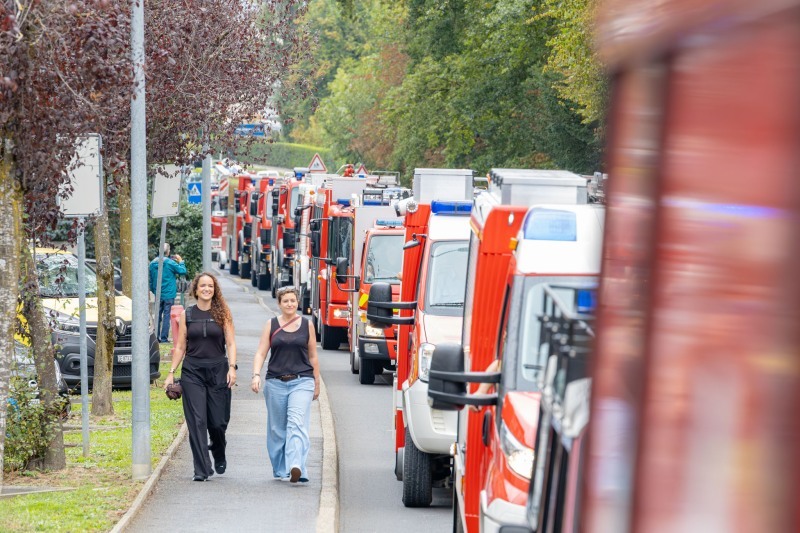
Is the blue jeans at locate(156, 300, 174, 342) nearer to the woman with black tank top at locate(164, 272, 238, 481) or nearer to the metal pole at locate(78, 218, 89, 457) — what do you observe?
the metal pole at locate(78, 218, 89, 457)

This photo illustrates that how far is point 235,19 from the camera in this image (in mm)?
21312

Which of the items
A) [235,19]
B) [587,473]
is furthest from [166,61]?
[587,473]

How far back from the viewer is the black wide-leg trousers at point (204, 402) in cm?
1178

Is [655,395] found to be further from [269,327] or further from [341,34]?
[341,34]

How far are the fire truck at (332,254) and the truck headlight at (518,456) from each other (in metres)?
18.6

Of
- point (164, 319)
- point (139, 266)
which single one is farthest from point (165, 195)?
point (164, 319)

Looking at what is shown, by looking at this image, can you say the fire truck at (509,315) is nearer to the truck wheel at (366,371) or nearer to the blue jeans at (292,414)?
the blue jeans at (292,414)

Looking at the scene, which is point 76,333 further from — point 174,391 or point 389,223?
point 174,391

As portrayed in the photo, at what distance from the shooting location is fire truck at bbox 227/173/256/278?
170ft

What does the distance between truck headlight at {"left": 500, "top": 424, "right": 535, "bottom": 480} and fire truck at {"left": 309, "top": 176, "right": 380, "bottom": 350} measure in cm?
1864

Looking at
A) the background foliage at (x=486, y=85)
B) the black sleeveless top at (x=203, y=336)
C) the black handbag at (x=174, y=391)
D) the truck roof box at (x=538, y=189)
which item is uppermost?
the background foliage at (x=486, y=85)

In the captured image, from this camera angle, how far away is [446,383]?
6.33 meters

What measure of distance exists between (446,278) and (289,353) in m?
1.96

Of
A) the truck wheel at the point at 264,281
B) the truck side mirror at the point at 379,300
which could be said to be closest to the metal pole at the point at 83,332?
the truck side mirror at the point at 379,300
